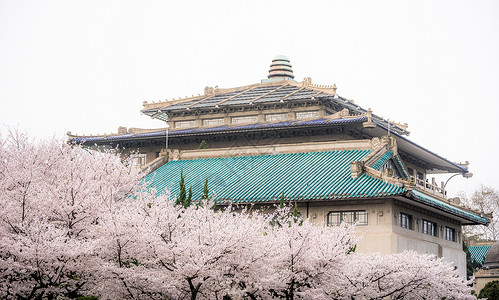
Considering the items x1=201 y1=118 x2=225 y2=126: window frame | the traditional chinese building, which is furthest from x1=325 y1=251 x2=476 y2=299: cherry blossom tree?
x1=201 y1=118 x2=225 y2=126: window frame

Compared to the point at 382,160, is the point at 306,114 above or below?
above

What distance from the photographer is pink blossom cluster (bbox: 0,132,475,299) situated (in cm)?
2994

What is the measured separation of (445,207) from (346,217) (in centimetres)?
828

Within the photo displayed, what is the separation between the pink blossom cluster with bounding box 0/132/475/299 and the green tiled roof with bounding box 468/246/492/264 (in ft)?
173

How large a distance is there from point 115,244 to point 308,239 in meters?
8.35

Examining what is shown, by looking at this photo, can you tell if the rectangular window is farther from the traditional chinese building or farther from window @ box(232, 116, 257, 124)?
window @ box(232, 116, 257, 124)

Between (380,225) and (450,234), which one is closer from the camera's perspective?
(380,225)

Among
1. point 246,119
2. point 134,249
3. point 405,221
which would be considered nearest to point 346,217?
point 405,221

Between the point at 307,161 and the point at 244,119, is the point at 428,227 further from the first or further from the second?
the point at 244,119

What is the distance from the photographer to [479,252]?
85812mm

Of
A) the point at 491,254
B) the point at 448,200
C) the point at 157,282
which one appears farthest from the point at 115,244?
the point at 491,254

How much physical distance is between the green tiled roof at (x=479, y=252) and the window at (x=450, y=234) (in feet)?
101

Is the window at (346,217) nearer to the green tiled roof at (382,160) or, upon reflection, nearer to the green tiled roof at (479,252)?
the green tiled roof at (382,160)

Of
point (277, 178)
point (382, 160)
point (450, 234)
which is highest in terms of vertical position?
point (382, 160)
